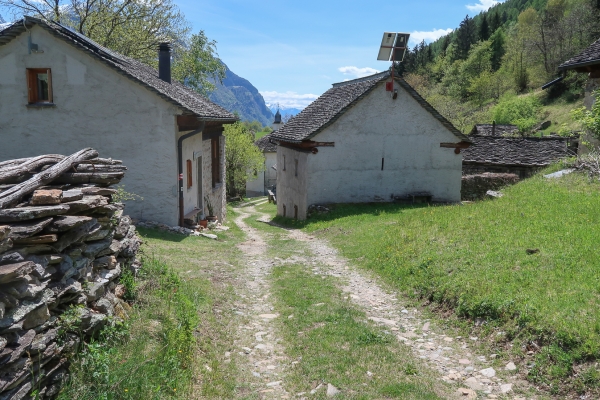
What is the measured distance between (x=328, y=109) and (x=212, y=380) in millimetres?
16567

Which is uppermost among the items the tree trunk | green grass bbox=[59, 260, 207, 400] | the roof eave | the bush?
the bush

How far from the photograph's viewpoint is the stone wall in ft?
71.2

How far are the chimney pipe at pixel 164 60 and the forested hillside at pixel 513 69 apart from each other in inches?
1286

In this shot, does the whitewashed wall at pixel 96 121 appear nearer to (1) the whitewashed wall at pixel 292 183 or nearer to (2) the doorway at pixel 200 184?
(2) the doorway at pixel 200 184

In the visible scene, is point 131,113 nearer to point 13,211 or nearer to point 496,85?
point 13,211

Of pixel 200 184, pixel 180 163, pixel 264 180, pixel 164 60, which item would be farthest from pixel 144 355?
pixel 264 180

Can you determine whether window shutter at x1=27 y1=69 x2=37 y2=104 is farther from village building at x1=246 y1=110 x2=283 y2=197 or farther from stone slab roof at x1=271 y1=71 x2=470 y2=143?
village building at x1=246 y1=110 x2=283 y2=197

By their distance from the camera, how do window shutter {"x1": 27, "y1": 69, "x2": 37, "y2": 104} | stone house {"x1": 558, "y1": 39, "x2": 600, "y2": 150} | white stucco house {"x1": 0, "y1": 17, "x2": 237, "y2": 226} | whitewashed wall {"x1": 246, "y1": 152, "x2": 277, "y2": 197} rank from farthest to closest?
whitewashed wall {"x1": 246, "y1": 152, "x2": 277, "y2": 197} → stone house {"x1": 558, "y1": 39, "x2": 600, "y2": 150} → window shutter {"x1": 27, "y1": 69, "x2": 37, "y2": 104} → white stucco house {"x1": 0, "y1": 17, "x2": 237, "y2": 226}

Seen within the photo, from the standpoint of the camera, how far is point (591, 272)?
7035mm

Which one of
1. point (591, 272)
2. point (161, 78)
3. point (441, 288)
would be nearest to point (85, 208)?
point (441, 288)

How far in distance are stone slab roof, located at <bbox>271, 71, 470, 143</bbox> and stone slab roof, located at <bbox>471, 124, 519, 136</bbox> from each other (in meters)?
17.5

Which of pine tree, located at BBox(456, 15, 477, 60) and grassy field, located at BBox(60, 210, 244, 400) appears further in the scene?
pine tree, located at BBox(456, 15, 477, 60)

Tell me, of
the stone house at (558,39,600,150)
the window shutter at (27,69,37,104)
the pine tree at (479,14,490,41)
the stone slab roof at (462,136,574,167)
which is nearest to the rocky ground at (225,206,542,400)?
the window shutter at (27,69,37,104)

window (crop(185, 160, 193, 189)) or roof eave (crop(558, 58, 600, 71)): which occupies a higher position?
roof eave (crop(558, 58, 600, 71))
